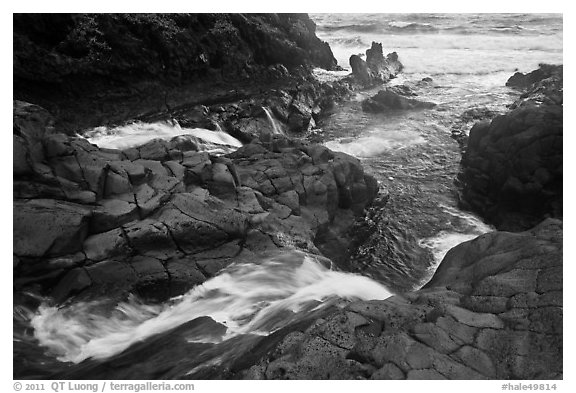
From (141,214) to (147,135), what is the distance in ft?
23.3

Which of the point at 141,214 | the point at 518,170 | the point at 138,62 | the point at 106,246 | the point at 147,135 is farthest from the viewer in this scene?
the point at 138,62

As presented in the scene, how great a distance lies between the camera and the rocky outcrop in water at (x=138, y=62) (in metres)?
13.3

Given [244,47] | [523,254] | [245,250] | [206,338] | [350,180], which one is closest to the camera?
[206,338]

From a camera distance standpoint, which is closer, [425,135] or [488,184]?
[488,184]

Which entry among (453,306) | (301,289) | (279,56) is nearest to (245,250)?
(301,289)

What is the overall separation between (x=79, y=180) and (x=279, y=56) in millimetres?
14328

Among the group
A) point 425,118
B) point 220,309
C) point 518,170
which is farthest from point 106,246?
point 425,118

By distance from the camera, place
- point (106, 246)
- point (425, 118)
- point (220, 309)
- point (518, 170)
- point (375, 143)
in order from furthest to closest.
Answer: point (425, 118) → point (375, 143) → point (518, 170) → point (106, 246) → point (220, 309)

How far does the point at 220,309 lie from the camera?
683 cm

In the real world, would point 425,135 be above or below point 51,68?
below

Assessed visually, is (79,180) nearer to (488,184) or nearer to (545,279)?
(545,279)

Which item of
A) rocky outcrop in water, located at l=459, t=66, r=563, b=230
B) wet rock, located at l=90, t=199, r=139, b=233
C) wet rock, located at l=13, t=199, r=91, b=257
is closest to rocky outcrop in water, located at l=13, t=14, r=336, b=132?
wet rock, located at l=90, t=199, r=139, b=233

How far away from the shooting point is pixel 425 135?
53.9 ft

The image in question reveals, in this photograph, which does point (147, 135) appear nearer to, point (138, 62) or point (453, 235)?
point (138, 62)
